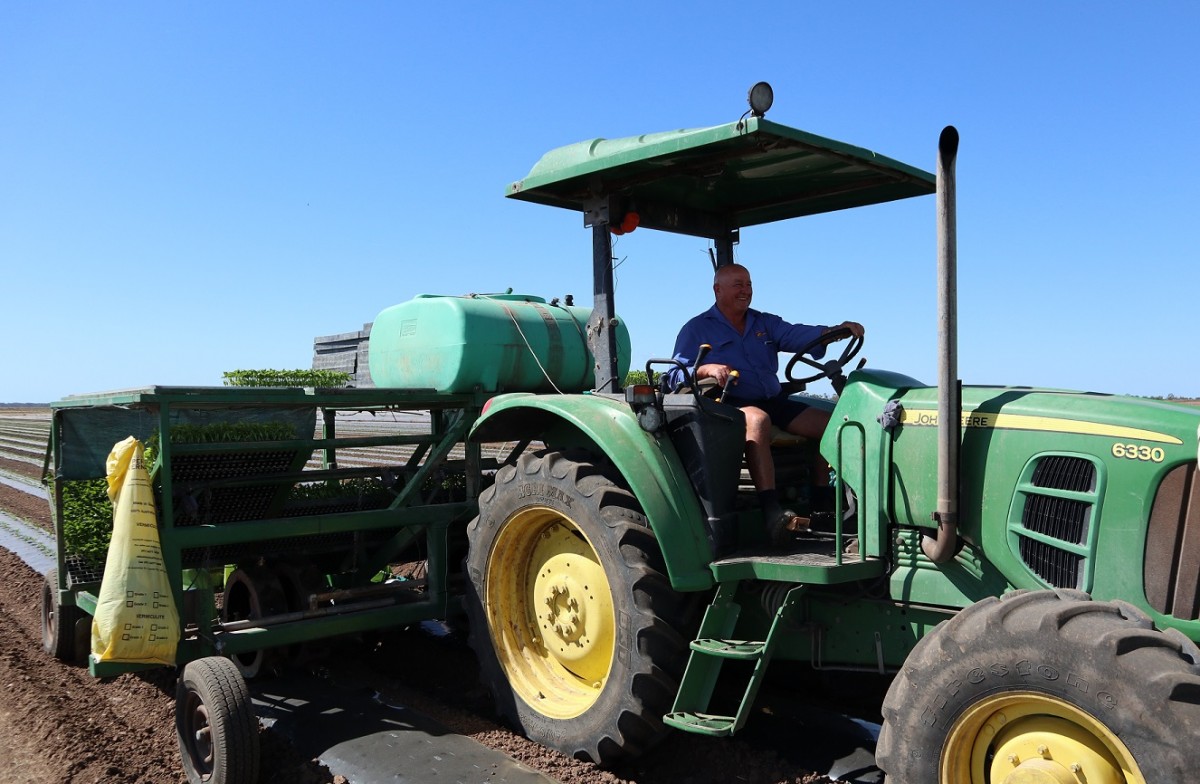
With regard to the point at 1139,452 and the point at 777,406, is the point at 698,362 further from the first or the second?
the point at 1139,452

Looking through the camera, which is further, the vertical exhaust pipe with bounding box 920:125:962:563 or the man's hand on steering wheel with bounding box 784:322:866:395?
the man's hand on steering wheel with bounding box 784:322:866:395

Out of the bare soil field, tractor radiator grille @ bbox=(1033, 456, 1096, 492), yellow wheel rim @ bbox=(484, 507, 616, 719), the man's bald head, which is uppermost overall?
the man's bald head

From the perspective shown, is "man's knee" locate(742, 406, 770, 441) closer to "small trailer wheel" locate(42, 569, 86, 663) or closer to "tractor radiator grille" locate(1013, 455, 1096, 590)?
"tractor radiator grille" locate(1013, 455, 1096, 590)

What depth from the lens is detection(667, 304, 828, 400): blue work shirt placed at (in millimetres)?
4211

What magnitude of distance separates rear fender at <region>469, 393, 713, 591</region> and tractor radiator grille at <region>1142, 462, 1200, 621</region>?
1.42 metres

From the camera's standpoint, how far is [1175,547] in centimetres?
285

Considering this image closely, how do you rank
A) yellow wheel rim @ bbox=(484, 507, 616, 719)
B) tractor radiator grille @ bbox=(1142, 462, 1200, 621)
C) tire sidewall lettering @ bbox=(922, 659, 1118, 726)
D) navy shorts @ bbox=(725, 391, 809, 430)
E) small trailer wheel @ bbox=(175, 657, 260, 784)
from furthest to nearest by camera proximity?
1. navy shorts @ bbox=(725, 391, 809, 430)
2. yellow wheel rim @ bbox=(484, 507, 616, 719)
3. small trailer wheel @ bbox=(175, 657, 260, 784)
4. tractor radiator grille @ bbox=(1142, 462, 1200, 621)
5. tire sidewall lettering @ bbox=(922, 659, 1118, 726)

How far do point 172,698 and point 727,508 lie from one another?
3.13 m

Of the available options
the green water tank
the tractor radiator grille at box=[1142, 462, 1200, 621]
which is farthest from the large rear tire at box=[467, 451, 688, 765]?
the tractor radiator grille at box=[1142, 462, 1200, 621]

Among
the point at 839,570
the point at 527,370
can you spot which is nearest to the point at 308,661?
the point at 527,370

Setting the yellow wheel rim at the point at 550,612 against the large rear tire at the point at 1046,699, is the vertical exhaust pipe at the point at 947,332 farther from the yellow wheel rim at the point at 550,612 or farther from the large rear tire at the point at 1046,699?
the yellow wheel rim at the point at 550,612

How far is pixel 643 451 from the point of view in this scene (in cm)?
377

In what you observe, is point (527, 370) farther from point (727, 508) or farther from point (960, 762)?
point (960, 762)

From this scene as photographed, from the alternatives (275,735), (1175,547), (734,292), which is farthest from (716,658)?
(275,735)
